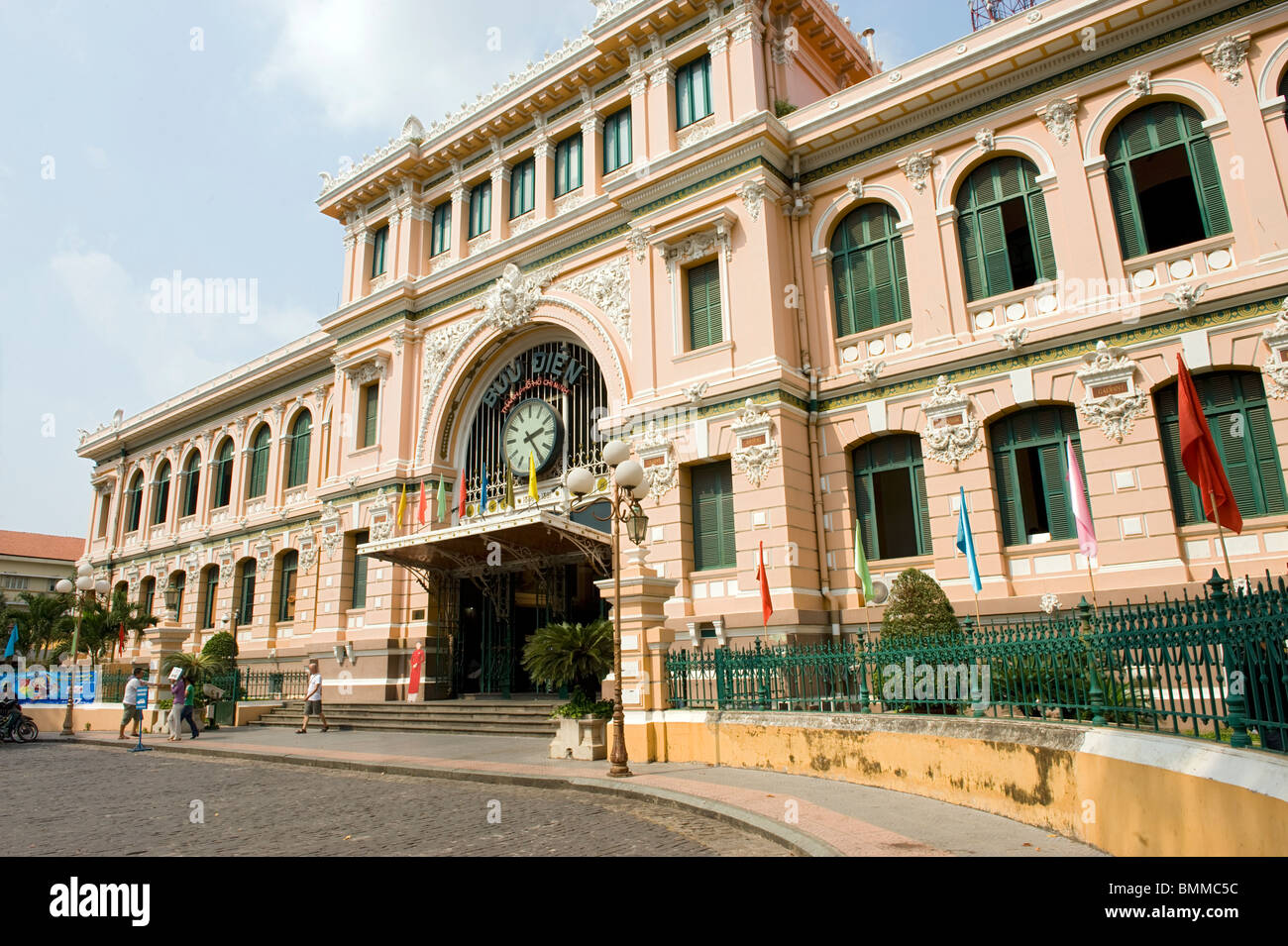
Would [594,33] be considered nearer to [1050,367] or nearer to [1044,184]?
[1044,184]

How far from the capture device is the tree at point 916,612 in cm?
1191

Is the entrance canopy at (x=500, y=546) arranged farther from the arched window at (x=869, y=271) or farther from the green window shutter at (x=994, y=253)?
the green window shutter at (x=994, y=253)

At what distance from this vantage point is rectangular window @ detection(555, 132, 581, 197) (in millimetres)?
23828

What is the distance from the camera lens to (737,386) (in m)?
18.1

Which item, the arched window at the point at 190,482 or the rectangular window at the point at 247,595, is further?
the arched window at the point at 190,482

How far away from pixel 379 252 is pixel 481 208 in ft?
15.4

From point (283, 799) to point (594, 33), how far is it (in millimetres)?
20279

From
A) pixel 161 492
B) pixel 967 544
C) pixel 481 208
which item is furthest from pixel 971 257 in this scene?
pixel 161 492

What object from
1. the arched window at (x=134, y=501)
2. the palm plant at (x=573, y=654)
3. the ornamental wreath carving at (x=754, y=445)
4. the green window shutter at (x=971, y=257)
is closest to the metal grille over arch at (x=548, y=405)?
the ornamental wreath carving at (x=754, y=445)

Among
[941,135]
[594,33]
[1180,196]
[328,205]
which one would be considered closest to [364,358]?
[328,205]

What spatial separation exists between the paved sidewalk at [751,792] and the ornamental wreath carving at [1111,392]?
28.5 ft

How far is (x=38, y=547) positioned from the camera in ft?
206

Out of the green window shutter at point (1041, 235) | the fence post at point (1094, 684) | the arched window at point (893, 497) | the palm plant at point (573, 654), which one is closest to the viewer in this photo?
the fence post at point (1094, 684)
